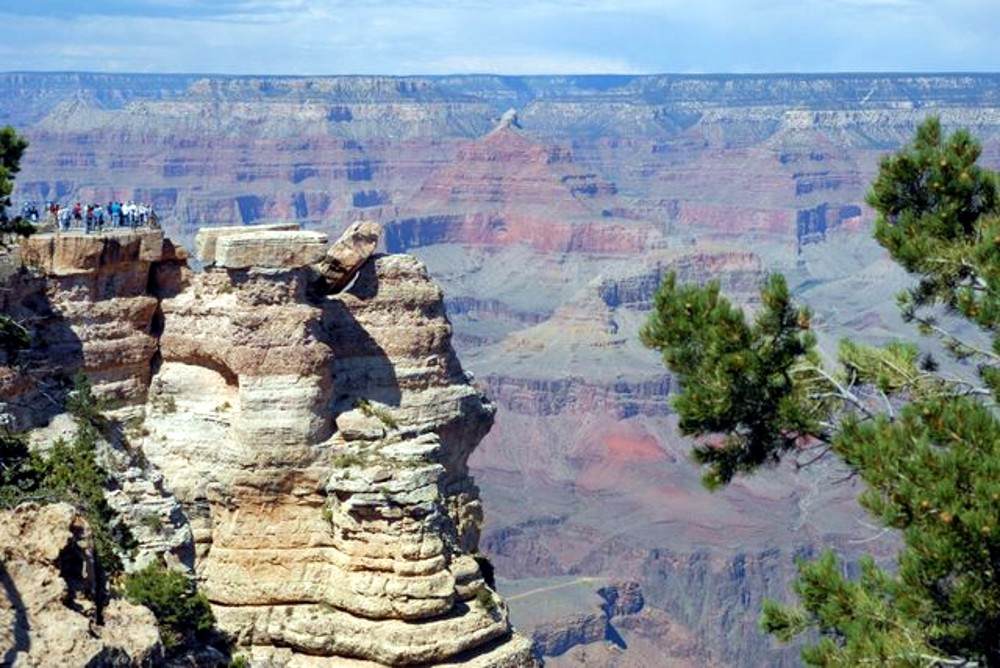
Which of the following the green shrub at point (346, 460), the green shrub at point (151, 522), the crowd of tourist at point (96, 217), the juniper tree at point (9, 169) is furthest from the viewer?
the crowd of tourist at point (96, 217)

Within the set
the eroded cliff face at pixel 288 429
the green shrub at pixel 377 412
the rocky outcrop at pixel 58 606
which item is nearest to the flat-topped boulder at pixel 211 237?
the eroded cliff face at pixel 288 429

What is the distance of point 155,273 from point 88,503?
595 centimetres

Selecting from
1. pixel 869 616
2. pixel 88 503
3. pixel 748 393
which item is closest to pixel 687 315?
pixel 748 393

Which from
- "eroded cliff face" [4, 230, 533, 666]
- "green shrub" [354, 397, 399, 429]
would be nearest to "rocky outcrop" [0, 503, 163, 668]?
"eroded cliff face" [4, 230, 533, 666]

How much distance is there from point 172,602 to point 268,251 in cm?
600

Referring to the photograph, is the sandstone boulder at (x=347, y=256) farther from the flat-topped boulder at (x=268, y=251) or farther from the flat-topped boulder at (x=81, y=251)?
the flat-topped boulder at (x=81, y=251)

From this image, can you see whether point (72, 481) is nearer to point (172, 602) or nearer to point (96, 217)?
point (172, 602)

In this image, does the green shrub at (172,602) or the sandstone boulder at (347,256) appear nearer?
the green shrub at (172,602)

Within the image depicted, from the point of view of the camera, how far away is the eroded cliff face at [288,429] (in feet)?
81.4

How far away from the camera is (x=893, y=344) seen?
1925cm

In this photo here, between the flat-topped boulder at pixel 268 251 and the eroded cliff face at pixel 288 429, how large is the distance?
0.09 ft

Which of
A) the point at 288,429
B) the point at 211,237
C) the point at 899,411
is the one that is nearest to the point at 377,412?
the point at 288,429

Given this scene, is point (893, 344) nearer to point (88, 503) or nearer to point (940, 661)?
point (940, 661)

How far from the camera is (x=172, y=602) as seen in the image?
73.9ft
